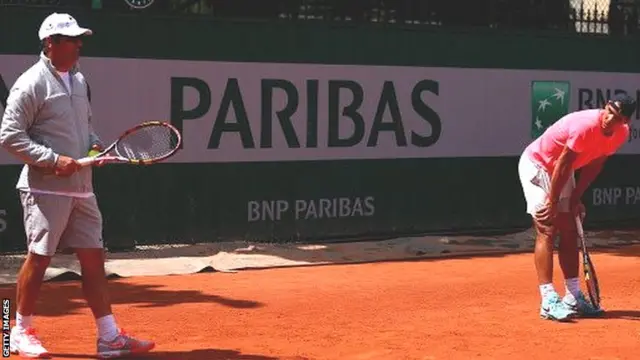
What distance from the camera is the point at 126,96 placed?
1152 cm

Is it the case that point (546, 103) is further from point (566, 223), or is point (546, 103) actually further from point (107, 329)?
point (107, 329)

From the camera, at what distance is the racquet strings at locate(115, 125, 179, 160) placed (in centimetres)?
686

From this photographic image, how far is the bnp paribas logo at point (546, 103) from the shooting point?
47.5 feet

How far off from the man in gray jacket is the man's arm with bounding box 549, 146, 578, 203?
3058 mm

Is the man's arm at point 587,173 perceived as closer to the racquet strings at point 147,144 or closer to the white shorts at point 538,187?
the white shorts at point 538,187

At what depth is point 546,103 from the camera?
14555mm

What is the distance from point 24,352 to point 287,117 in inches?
245

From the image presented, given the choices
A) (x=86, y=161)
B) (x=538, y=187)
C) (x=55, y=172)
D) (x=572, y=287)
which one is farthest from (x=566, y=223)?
(x=55, y=172)

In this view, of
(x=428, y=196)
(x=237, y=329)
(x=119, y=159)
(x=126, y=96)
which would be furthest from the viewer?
(x=428, y=196)

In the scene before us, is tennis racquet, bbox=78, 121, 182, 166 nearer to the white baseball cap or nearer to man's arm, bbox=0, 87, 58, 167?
man's arm, bbox=0, 87, 58, 167

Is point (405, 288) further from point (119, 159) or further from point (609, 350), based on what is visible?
point (119, 159)

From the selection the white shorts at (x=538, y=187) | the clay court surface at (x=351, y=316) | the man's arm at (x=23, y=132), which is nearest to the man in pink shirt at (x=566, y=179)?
the white shorts at (x=538, y=187)

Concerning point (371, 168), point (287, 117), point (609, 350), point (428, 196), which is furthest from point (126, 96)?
point (609, 350)

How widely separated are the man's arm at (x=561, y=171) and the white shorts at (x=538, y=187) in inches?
6.1
